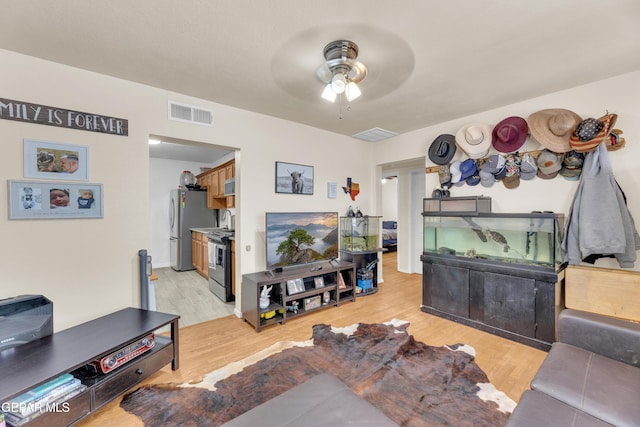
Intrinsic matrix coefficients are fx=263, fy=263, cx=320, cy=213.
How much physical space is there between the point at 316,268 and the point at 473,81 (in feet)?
8.77

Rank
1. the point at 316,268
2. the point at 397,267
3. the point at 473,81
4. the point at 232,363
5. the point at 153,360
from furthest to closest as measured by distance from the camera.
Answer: the point at 397,267
the point at 316,268
the point at 473,81
the point at 232,363
the point at 153,360

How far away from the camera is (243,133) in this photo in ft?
10.3

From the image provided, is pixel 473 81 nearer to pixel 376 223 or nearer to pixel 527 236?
pixel 527 236

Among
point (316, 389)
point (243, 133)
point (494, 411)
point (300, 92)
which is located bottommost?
point (494, 411)

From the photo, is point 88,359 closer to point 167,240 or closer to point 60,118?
point 60,118

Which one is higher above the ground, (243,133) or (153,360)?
(243,133)

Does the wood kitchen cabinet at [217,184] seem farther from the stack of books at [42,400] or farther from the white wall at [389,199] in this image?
the white wall at [389,199]

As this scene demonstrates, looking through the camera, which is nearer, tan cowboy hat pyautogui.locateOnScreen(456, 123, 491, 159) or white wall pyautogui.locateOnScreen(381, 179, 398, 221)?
tan cowboy hat pyautogui.locateOnScreen(456, 123, 491, 159)

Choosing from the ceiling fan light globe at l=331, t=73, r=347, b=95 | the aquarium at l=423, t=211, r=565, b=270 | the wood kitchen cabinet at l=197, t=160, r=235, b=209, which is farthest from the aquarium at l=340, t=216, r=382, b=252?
the ceiling fan light globe at l=331, t=73, r=347, b=95

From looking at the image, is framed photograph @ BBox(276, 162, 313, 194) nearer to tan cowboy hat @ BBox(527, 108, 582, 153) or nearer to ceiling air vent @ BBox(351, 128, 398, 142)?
ceiling air vent @ BBox(351, 128, 398, 142)

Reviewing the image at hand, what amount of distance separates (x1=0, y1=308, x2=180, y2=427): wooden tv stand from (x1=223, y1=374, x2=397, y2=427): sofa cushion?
3.73ft

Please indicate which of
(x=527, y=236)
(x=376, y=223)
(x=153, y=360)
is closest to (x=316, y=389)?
(x=153, y=360)

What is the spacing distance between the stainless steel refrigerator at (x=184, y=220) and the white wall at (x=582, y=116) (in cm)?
457

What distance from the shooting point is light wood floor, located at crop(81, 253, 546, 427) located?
2023 mm
